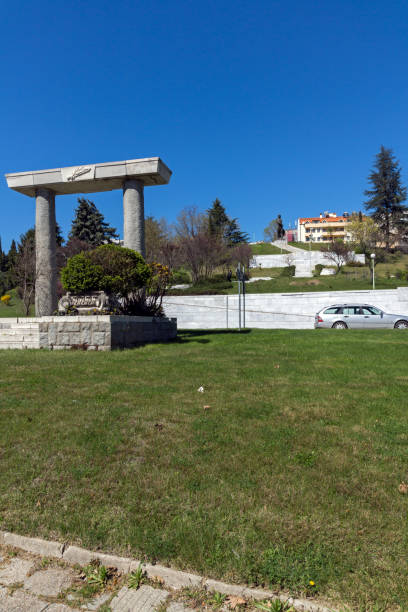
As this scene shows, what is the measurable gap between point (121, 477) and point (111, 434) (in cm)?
87

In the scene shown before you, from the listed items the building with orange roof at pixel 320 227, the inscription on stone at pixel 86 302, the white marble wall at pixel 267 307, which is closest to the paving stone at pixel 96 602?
the inscription on stone at pixel 86 302

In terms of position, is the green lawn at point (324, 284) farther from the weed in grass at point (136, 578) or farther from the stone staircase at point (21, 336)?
the weed in grass at point (136, 578)

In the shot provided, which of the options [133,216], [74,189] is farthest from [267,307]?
[74,189]

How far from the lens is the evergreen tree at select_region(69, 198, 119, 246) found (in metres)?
44.3

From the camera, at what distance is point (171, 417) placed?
14.6ft

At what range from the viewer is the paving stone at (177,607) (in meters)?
Answer: 1.93

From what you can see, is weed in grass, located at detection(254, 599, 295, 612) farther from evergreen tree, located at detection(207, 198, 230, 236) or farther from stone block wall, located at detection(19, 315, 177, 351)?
evergreen tree, located at detection(207, 198, 230, 236)

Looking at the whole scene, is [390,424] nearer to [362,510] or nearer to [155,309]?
[362,510]

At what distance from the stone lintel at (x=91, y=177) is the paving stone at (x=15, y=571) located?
14.4m

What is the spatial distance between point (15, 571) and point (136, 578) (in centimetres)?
73

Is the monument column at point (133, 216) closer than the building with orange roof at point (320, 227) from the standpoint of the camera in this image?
Yes

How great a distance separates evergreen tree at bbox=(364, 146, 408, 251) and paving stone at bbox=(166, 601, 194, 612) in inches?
2436

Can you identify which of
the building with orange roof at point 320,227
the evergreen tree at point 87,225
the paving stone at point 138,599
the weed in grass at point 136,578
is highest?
the building with orange roof at point 320,227

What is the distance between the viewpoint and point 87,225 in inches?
1751
